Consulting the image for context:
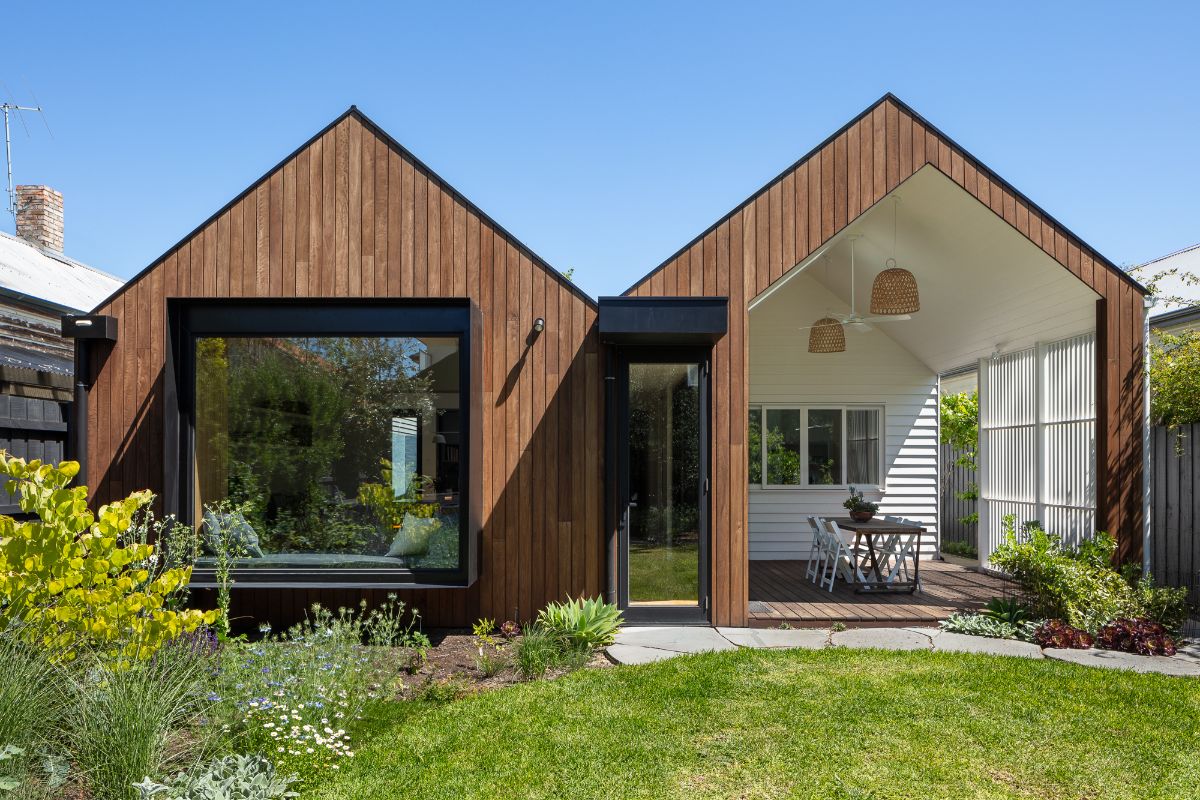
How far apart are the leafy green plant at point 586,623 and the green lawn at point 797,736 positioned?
1.64ft

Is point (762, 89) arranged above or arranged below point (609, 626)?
above

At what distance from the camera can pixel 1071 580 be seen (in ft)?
21.3

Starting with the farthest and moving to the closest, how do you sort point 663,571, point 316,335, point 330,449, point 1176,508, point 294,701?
point 1176,508 < point 663,571 < point 316,335 < point 330,449 < point 294,701

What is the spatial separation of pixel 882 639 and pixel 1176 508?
10.5ft

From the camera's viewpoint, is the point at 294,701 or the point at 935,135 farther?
the point at 935,135

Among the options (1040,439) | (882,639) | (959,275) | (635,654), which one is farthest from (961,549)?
(635,654)

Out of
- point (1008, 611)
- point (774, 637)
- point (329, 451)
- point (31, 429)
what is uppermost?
point (31, 429)

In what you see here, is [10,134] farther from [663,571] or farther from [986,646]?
[986,646]

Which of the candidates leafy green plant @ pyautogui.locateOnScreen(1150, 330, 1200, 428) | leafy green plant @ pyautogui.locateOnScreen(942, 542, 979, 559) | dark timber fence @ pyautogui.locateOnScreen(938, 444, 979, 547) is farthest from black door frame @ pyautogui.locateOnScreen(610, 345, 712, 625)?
dark timber fence @ pyautogui.locateOnScreen(938, 444, 979, 547)

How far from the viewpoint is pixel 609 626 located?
6.16 meters

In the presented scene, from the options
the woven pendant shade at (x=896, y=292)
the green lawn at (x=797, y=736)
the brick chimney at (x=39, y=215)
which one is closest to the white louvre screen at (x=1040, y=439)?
the woven pendant shade at (x=896, y=292)

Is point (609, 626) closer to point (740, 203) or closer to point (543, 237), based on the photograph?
point (740, 203)

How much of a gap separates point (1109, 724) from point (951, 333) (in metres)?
6.54

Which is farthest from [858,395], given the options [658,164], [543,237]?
[543,237]
